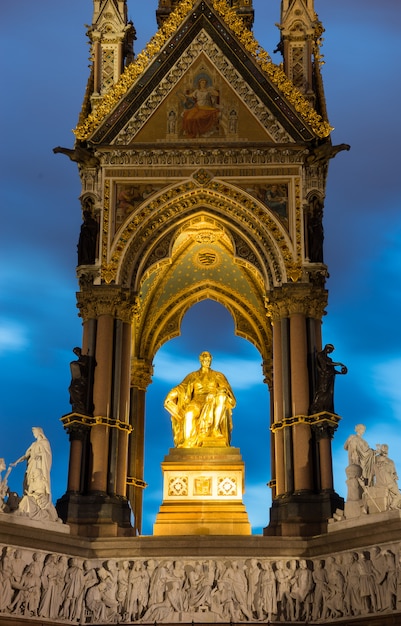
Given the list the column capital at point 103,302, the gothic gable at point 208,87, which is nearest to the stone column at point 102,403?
the column capital at point 103,302

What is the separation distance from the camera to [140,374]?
2931cm

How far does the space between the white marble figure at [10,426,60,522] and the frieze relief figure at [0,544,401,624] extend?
88cm

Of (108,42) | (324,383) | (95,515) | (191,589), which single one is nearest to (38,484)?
(95,515)

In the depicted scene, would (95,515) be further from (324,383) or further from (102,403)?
(324,383)

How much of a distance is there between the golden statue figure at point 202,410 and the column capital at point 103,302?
2.94m

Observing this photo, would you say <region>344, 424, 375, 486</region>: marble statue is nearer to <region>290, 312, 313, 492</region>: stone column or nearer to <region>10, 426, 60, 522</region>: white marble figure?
<region>290, 312, 313, 492</region>: stone column

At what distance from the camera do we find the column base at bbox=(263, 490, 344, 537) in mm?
22672

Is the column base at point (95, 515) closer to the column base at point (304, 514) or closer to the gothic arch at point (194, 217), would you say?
the column base at point (304, 514)

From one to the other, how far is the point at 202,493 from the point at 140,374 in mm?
4893

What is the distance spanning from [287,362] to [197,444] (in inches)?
130

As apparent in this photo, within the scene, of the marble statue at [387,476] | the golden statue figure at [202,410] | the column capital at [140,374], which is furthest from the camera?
the column capital at [140,374]

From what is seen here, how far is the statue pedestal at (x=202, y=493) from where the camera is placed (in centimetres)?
2502

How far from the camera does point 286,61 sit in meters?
27.8

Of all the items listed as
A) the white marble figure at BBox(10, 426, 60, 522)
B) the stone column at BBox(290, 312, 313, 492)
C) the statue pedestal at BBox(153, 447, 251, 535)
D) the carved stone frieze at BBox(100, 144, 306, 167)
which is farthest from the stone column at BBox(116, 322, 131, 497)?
the carved stone frieze at BBox(100, 144, 306, 167)
